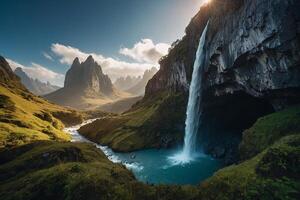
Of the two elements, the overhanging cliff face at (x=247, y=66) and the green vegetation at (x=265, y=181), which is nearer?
the green vegetation at (x=265, y=181)

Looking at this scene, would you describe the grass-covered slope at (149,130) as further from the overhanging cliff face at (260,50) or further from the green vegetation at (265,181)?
the green vegetation at (265,181)

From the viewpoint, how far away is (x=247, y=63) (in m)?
50.6

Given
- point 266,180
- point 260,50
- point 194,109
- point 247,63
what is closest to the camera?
point 266,180

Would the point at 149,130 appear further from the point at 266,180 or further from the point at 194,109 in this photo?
the point at 266,180

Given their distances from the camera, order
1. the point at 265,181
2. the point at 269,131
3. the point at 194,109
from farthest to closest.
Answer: the point at 194,109
the point at 269,131
the point at 265,181

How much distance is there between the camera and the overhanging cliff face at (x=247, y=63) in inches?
1533

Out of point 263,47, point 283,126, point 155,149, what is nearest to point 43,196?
point 283,126

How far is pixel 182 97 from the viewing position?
105 metres

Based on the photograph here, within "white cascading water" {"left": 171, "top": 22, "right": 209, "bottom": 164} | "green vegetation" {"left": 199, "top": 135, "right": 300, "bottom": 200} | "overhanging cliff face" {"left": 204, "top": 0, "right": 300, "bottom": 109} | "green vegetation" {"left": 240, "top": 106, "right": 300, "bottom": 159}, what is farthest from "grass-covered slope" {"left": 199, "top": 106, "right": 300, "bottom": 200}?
"white cascading water" {"left": 171, "top": 22, "right": 209, "bottom": 164}

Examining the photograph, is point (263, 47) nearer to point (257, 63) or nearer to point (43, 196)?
point (257, 63)

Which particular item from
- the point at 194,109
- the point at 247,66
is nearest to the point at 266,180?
the point at 247,66

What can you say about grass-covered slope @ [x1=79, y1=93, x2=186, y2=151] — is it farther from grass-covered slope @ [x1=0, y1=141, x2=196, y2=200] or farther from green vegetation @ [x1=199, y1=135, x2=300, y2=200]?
green vegetation @ [x1=199, y1=135, x2=300, y2=200]

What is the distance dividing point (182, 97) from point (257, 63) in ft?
190

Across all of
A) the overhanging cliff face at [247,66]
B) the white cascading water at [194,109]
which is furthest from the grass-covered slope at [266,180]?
the white cascading water at [194,109]
